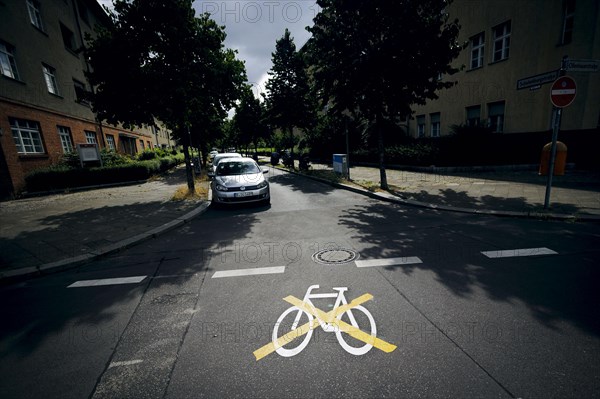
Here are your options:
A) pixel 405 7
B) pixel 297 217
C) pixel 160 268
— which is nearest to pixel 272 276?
pixel 160 268

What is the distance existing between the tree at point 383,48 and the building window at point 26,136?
47.5ft

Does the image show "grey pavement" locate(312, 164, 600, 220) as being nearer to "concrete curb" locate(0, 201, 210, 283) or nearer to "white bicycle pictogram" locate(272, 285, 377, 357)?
"white bicycle pictogram" locate(272, 285, 377, 357)

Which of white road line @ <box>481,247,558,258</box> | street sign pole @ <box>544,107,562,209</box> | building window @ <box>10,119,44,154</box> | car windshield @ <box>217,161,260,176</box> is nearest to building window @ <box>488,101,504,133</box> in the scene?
street sign pole @ <box>544,107,562,209</box>

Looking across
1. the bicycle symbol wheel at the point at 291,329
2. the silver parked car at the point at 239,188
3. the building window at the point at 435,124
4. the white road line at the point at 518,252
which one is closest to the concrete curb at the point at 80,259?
the silver parked car at the point at 239,188

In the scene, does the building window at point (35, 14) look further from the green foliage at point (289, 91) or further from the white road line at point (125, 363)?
the white road line at point (125, 363)

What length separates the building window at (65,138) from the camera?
1585 centimetres

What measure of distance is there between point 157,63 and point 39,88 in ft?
35.0

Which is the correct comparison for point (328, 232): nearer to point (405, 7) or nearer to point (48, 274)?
point (48, 274)

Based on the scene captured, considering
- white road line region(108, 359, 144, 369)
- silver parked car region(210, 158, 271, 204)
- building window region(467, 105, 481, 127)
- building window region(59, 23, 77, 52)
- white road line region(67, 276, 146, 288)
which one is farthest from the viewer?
building window region(59, 23, 77, 52)

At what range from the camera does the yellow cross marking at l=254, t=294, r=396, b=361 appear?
8.14ft

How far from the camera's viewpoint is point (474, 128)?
13.8 m

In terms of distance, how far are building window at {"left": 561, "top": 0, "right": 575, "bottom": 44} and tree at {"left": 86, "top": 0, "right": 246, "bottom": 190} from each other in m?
15.3

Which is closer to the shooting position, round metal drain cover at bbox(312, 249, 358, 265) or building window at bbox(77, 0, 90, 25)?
round metal drain cover at bbox(312, 249, 358, 265)

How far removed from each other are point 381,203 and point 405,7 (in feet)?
21.6
